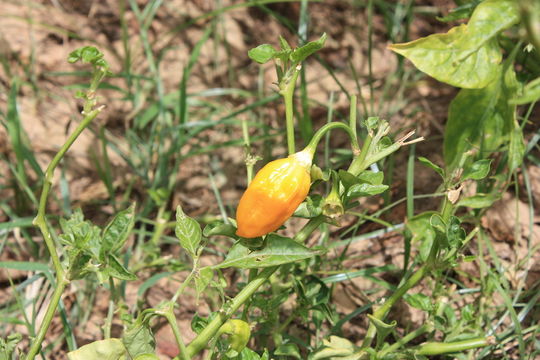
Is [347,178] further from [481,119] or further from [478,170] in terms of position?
[481,119]

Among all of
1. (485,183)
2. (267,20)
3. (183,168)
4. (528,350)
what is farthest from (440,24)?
(528,350)

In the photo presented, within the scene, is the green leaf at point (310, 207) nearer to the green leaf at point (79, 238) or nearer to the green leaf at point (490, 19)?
the green leaf at point (79, 238)

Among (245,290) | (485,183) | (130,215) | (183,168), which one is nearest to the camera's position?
(245,290)

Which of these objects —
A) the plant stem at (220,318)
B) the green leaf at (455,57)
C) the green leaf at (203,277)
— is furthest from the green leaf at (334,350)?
the green leaf at (455,57)

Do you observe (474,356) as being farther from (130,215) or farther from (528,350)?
(130,215)

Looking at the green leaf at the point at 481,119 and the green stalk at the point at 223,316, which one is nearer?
the green stalk at the point at 223,316

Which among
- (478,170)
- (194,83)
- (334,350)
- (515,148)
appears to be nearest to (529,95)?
(515,148)
